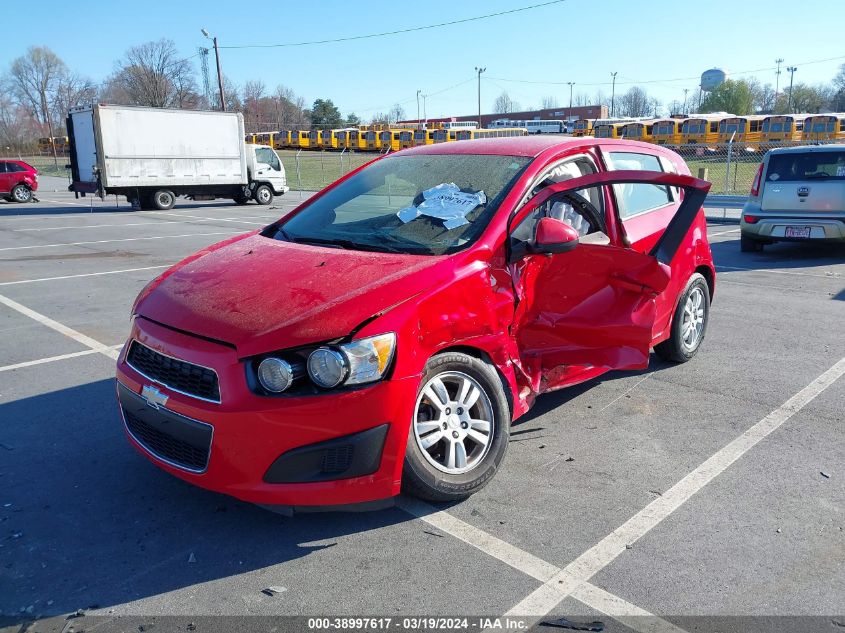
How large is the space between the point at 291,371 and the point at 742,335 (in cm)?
492

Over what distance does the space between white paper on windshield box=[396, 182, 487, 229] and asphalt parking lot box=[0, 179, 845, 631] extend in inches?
54.3

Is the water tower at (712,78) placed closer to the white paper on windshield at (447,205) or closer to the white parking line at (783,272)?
the white parking line at (783,272)

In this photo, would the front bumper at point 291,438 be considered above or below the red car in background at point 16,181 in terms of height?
below

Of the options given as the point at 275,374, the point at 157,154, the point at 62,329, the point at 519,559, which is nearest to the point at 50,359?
the point at 62,329

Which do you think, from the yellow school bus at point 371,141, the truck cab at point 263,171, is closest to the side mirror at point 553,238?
the truck cab at point 263,171

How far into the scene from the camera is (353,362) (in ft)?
9.68

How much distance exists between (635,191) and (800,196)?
7.07 m

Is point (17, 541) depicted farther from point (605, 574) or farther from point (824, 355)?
point (824, 355)

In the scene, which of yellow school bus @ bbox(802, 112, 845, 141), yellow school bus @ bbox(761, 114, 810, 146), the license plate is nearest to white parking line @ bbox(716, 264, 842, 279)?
the license plate

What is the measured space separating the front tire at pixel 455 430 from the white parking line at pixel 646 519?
0.67 meters

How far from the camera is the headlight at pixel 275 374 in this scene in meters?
2.93

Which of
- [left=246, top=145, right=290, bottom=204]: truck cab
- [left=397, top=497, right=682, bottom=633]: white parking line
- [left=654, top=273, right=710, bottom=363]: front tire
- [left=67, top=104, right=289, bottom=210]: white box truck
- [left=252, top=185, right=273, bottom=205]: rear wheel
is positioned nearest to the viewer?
[left=397, top=497, right=682, bottom=633]: white parking line

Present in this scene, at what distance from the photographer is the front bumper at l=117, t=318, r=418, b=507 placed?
9.53 feet

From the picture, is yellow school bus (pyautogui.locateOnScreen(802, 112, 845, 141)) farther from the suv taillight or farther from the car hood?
the car hood
